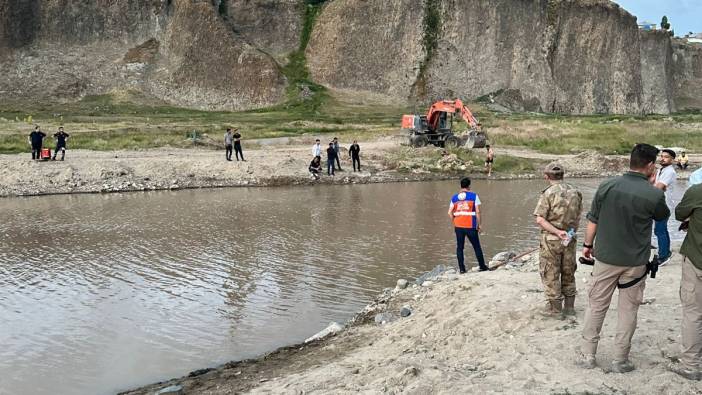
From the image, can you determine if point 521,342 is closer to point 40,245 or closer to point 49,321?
point 49,321

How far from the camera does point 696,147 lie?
4025 centimetres

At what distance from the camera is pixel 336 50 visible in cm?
7081

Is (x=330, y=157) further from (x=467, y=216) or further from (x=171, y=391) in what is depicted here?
(x=171, y=391)

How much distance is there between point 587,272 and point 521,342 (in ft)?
11.1

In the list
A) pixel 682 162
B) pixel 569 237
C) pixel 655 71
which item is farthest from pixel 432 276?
pixel 655 71

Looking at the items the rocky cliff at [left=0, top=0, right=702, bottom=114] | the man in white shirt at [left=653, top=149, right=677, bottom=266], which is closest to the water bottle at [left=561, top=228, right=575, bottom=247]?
the man in white shirt at [left=653, top=149, right=677, bottom=266]

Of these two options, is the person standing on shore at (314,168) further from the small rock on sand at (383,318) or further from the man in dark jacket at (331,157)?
the small rock on sand at (383,318)

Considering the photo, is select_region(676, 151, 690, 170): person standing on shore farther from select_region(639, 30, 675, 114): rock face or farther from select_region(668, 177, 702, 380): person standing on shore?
select_region(639, 30, 675, 114): rock face

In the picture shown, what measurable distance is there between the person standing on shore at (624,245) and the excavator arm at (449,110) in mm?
28262

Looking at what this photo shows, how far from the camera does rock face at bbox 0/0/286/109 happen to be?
199ft

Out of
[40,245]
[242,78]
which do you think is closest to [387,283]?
[40,245]

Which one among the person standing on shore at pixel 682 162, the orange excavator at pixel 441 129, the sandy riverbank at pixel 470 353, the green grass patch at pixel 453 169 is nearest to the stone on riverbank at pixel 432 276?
the sandy riverbank at pixel 470 353

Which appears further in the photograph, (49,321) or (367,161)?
(367,161)

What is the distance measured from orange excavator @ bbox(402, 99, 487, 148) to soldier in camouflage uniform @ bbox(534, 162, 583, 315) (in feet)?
87.1
